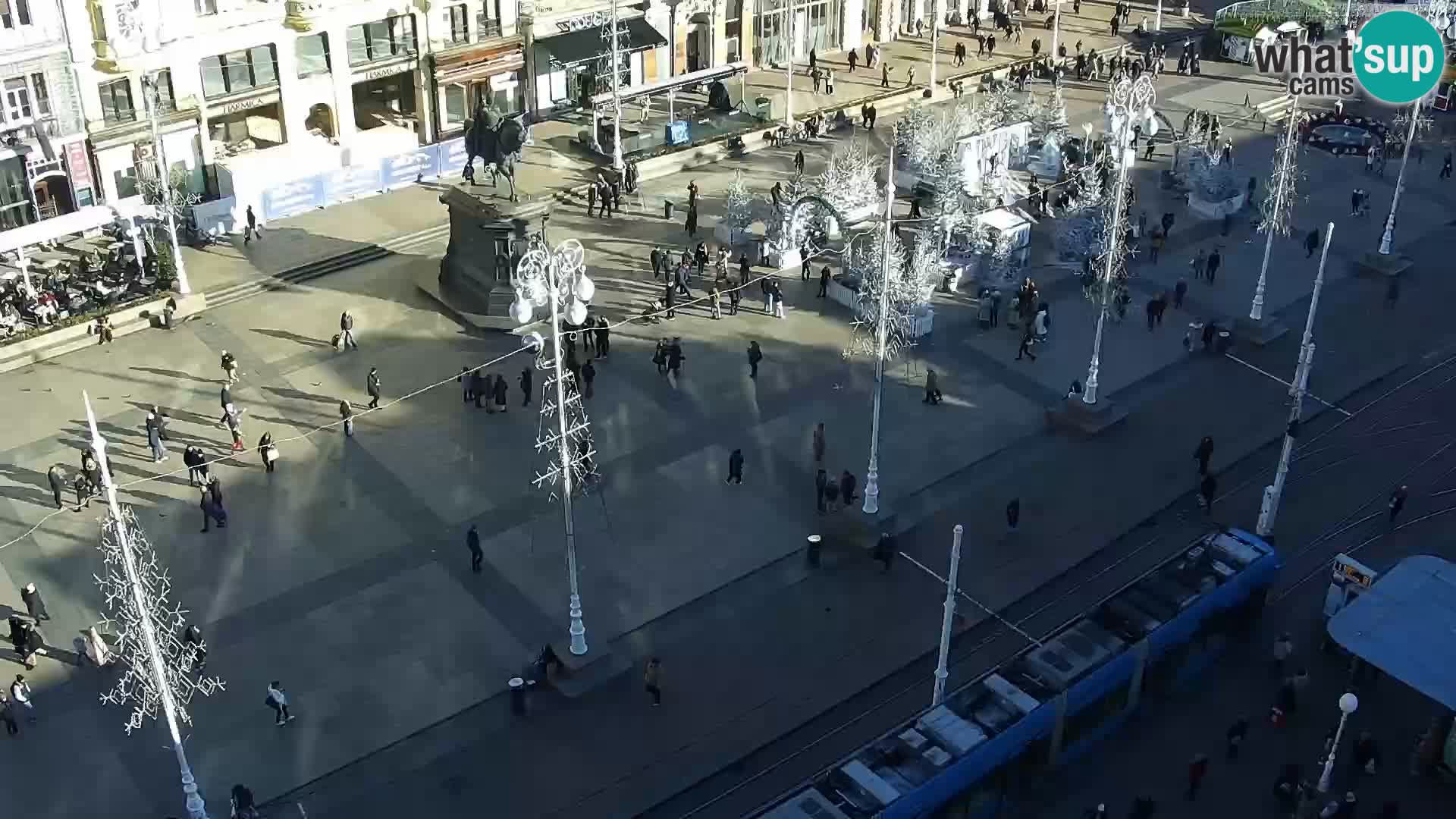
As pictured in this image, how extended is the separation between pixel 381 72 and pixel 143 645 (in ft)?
120

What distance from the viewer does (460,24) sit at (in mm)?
57688

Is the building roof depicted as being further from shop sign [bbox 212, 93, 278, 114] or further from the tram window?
shop sign [bbox 212, 93, 278, 114]

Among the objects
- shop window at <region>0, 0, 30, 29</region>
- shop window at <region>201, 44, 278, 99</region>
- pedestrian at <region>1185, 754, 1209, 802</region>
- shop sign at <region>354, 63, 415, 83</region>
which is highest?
shop window at <region>0, 0, 30, 29</region>

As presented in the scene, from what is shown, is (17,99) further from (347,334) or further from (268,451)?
(268,451)

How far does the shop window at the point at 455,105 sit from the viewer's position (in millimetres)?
58625

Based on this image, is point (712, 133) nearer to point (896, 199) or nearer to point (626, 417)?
point (896, 199)

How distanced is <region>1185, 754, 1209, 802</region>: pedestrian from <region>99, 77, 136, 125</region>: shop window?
135ft

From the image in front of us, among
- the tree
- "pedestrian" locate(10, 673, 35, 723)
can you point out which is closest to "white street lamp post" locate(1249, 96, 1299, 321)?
the tree

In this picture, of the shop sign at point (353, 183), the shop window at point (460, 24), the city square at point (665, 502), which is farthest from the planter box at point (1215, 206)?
the shop sign at point (353, 183)

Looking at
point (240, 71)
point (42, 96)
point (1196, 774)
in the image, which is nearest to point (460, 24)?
point (240, 71)

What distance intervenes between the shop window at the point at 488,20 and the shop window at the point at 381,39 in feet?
9.31

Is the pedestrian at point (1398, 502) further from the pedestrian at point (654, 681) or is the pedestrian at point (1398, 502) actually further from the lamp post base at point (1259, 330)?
the pedestrian at point (654, 681)

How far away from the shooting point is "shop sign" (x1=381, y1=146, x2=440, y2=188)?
182ft

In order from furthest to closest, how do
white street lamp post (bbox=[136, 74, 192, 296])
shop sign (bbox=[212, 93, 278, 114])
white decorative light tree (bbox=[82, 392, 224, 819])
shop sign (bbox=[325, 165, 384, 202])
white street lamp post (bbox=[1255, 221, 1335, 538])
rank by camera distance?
shop sign (bbox=[325, 165, 384, 202]) → shop sign (bbox=[212, 93, 278, 114]) → white street lamp post (bbox=[136, 74, 192, 296]) → white street lamp post (bbox=[1255, 221, 1335, 538]) → white decorative light tree (bbox=[82, 392, 224, 819])
